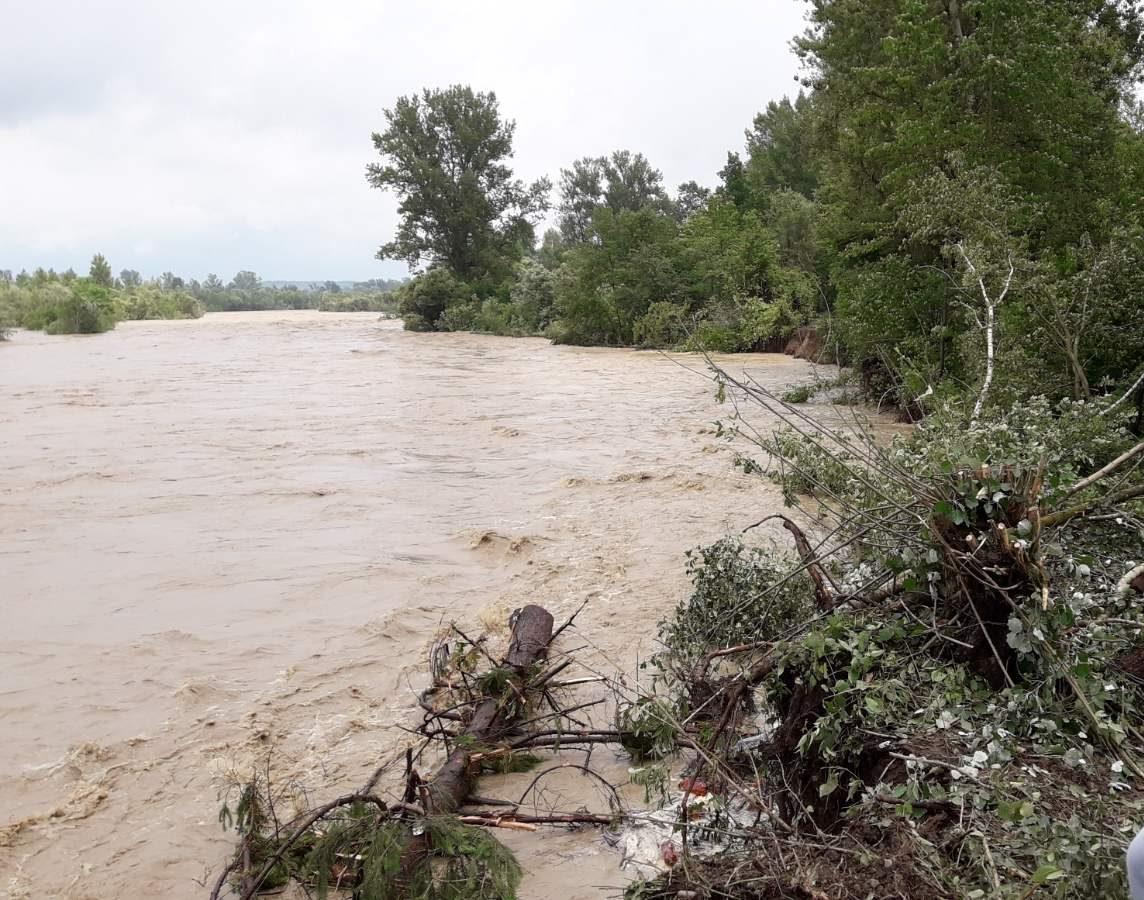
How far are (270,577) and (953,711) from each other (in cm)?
509

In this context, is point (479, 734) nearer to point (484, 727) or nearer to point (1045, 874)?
point (484, 727)

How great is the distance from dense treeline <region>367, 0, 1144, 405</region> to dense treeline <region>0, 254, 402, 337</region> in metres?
20.1

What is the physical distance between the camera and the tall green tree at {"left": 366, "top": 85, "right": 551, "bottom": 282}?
44.0 meters

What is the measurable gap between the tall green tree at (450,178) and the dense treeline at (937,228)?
44.4 ft

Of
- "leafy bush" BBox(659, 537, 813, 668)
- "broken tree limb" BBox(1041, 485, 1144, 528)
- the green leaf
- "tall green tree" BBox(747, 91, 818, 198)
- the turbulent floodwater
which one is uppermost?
"tall green tree" BBox(747, 91, 818, 198)

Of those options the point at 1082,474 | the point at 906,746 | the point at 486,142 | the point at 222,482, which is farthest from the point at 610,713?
the point at 486,142

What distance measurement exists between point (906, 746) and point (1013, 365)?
6.31 meters

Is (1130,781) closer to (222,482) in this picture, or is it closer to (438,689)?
(438,689)

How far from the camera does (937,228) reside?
10.0m

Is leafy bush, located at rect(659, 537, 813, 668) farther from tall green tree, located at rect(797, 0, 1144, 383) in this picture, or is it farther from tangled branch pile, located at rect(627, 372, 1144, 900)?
tall green tree, located at rect(797, 0, 1144, 383)

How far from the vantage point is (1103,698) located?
2.71 metres

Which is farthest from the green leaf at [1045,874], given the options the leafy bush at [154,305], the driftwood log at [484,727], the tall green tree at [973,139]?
the leafy bush at [154,305]

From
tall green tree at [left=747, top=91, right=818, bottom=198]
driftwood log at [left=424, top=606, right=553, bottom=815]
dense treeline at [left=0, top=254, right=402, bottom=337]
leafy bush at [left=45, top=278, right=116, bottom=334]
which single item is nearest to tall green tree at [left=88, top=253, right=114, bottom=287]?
dense treeline at [left=0, top=254, right=402, bottom=337]

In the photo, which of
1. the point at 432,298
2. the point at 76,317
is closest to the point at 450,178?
the point at 432,298
